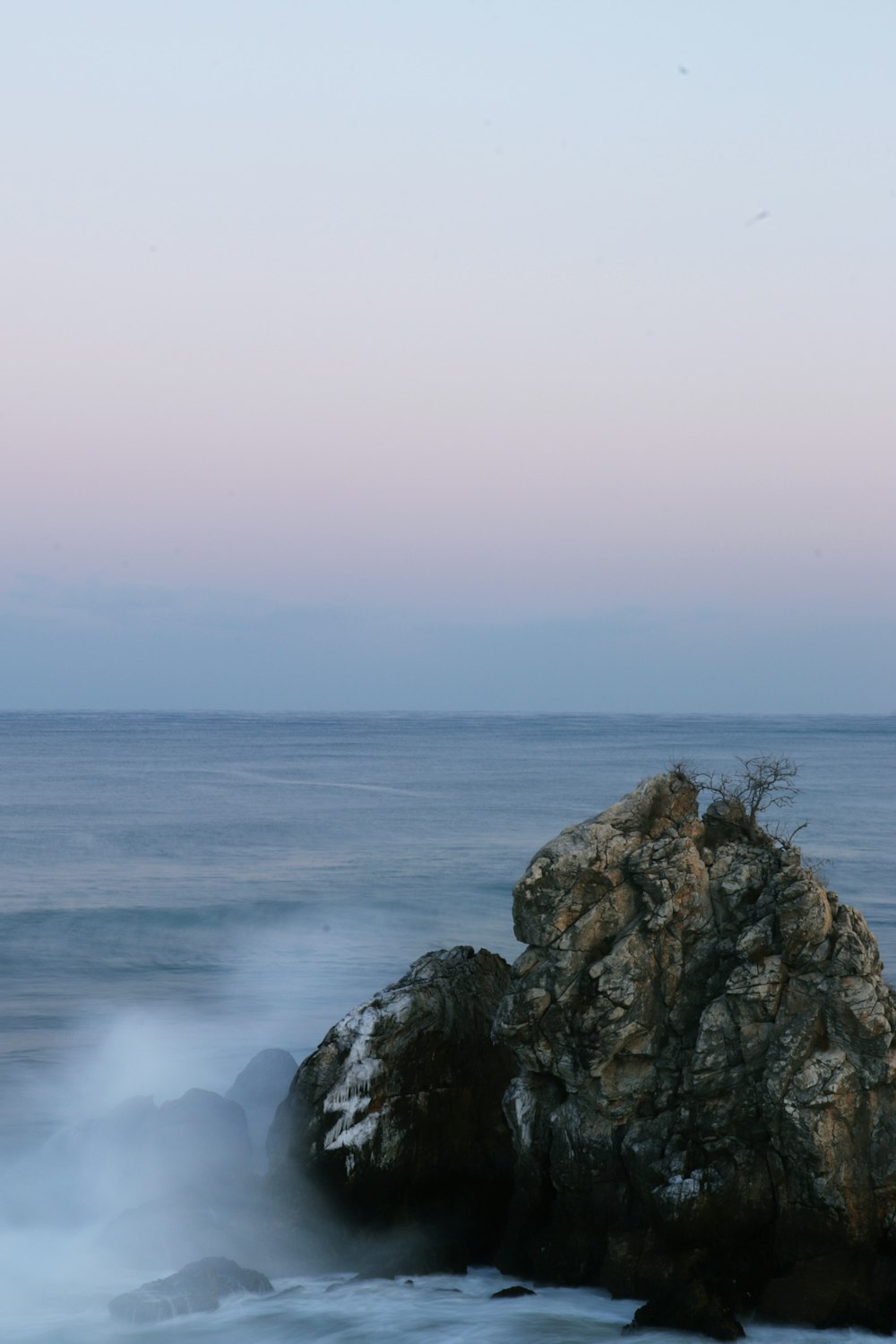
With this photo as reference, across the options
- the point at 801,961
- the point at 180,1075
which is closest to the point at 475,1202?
the point at 801,961

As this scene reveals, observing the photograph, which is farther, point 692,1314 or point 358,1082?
point 358,1082

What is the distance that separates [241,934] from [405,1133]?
91.5 feet

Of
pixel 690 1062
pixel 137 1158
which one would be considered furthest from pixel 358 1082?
pixel 690 1062

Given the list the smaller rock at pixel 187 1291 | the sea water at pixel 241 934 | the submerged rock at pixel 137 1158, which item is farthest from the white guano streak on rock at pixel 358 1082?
the submerged rock at pixel 137 1158

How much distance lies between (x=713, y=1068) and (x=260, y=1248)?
8.33 m

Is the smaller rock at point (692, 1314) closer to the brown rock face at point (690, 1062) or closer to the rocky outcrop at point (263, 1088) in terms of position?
the brown rock face at point (690, 1062)

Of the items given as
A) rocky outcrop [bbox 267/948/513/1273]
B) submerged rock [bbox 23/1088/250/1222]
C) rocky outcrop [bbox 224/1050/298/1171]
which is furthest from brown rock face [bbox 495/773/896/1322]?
rocky outcrop [bbox 224/1050/298/1171]

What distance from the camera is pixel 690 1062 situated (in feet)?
64.9

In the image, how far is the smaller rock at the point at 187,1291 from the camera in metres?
19.4

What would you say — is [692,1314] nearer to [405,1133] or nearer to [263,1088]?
[405,1133]

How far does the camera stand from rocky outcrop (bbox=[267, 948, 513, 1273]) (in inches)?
840

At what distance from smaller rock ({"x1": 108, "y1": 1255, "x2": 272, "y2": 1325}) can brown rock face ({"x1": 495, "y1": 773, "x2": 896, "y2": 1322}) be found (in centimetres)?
422

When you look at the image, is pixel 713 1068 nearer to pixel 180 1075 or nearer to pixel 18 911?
pixel 180 1075

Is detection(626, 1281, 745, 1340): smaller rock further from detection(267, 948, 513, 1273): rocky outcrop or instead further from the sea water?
detection(267, 948, 513, 1273): rocky outcrop
